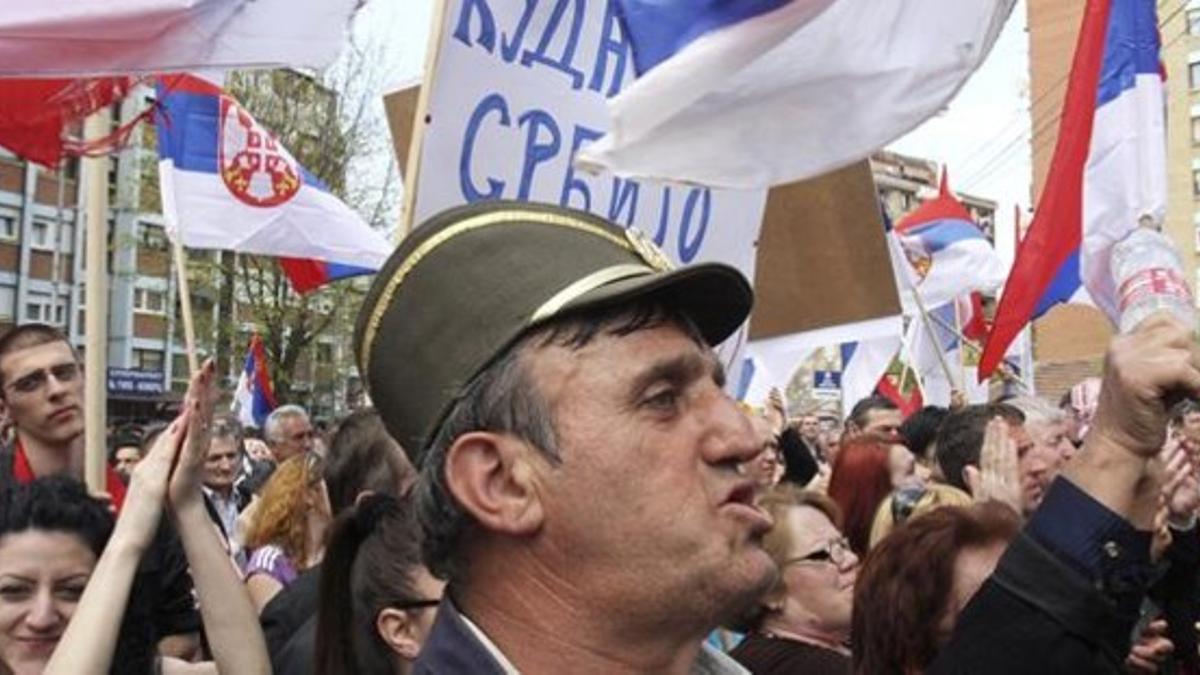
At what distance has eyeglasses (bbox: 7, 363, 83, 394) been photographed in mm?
4527

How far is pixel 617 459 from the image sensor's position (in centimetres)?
167

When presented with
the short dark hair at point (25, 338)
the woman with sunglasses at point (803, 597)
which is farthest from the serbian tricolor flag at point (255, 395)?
the woman with sunglasses at point (803, 597)

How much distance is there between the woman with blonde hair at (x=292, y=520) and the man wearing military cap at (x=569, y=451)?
3.12m

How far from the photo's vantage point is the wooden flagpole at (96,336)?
13.5ft

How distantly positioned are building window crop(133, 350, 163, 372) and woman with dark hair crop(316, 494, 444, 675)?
51.7 metres

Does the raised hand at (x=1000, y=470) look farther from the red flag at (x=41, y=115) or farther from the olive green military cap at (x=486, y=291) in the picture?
the red flag at (x=41, y=115)

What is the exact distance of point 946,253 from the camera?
1267 cm

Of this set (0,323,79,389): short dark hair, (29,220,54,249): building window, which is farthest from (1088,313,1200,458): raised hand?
(29,220,54,249): building window

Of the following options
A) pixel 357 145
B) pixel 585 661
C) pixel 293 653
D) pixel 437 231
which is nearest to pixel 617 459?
pixel 585 661

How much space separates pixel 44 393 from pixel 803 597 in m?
2.31

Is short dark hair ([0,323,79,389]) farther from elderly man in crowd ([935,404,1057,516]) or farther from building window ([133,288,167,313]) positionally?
building window ([133,288,167,313])

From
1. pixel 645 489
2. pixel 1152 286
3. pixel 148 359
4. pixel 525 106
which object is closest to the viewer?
pixel 645 489

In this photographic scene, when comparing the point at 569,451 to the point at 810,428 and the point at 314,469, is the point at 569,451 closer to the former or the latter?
the point at 314,469

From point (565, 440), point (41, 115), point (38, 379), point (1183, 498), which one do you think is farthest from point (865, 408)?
point (565, 440)
